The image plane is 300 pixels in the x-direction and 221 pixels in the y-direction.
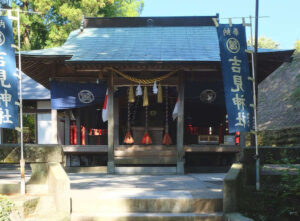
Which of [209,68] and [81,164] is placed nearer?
[209,68]

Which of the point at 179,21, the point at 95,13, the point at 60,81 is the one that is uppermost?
the point at 95,13

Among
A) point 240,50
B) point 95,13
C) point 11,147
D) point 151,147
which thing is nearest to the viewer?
point 11,147

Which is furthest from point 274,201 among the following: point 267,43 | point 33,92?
point 267,43

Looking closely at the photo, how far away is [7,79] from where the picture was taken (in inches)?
247

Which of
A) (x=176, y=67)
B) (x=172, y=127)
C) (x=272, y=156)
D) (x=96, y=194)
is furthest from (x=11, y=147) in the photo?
(x=172, y=127)

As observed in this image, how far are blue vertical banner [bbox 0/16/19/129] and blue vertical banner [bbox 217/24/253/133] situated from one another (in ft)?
15.1

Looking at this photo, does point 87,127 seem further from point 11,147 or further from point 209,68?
point 11,147

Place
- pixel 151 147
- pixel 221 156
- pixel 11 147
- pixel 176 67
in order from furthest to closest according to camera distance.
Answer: pixel 221 156, pixel 151 147, pixel 176 67, pixel 11 147

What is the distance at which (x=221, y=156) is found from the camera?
509 inches

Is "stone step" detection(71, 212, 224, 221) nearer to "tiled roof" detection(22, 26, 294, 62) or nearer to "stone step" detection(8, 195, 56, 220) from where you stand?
"stone step" detection(8, 195, 56, 220)

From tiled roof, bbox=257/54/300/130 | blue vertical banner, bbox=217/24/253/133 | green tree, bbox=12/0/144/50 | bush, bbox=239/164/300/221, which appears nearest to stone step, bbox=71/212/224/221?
bush, bbox=239/164/300/221

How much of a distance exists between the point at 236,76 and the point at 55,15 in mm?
18682

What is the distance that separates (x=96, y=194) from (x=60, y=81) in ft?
21.2

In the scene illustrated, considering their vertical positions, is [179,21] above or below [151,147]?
above
